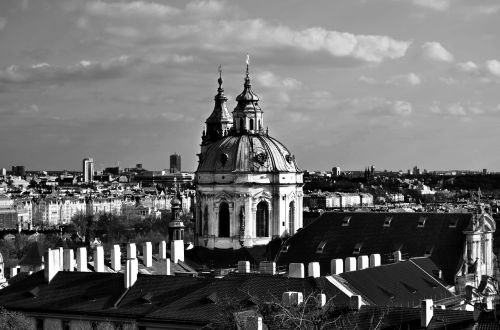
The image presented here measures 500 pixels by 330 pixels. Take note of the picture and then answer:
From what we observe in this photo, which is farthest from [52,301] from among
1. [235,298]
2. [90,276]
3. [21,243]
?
[21,243]

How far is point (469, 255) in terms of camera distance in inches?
3073

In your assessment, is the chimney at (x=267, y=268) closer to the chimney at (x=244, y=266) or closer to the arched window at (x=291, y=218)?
the chimney at (x=244, y=266)

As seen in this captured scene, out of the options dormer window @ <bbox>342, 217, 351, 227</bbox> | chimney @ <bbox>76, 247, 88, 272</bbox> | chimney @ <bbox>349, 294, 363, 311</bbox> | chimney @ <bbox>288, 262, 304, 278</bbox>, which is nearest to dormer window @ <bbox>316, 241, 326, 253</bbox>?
dormer window @ <bbox>342, 217, 351, 227</bbox>

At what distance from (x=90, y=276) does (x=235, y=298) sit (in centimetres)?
1085

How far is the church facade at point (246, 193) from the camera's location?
86.3 m

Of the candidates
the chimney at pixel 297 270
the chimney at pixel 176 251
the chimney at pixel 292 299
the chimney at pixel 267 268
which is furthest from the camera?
the chimney at pixel 176 251

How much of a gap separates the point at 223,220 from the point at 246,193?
2.85m

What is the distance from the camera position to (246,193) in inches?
3396

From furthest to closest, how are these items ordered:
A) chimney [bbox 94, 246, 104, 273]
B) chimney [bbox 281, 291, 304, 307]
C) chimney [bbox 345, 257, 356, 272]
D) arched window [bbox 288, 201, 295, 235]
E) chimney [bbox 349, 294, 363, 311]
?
1. arched window [bbox 288, 201, 295, 235]
2. chimney [bbox 94, 246, 104, 273]
3. chimney [bbox 345, 257, 356, 272]
4. chimney [bbox 349, 294, 363, 311]
5. chimney [bbox 281, 291, 304, 307]

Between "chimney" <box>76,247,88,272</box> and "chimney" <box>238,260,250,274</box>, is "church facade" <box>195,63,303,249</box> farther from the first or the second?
"chimney" <box>76,247,88,272</box>

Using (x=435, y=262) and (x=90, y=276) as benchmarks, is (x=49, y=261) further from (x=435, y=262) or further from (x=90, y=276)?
(x=435, y=262)

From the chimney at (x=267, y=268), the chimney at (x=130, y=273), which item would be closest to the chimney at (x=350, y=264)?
the chimney at (x=267, y=268)

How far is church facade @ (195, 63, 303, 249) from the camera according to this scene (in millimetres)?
86312

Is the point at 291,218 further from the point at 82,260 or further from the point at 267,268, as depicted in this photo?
the point at 82,260
